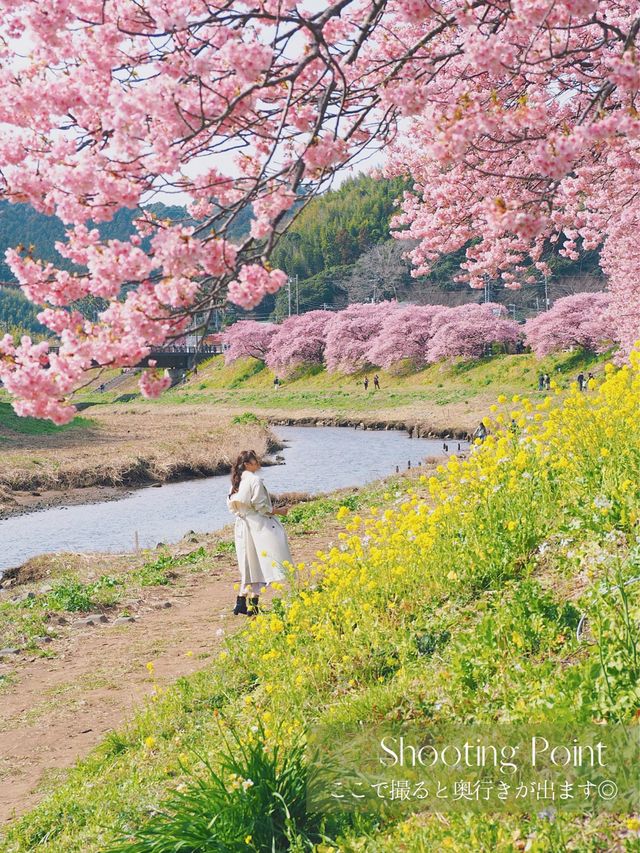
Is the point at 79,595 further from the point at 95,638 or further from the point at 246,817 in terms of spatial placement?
the point at 246,817

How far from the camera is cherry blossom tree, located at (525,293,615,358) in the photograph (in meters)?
52.4

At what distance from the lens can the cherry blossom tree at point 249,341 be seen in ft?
282

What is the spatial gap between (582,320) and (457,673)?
174ft

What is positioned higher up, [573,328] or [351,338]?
[351,338]

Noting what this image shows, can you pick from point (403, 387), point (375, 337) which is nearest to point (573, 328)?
point (403, 387)

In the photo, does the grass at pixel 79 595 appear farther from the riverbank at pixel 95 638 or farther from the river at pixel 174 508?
the river at pixel 174 508

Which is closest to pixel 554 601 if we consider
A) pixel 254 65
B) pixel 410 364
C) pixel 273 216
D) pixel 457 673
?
pixel 457 673

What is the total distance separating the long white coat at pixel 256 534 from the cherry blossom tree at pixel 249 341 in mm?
75651

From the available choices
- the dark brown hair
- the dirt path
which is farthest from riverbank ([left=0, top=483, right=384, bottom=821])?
the dark brown hair

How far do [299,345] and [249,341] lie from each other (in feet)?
31.2

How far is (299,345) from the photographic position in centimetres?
7894

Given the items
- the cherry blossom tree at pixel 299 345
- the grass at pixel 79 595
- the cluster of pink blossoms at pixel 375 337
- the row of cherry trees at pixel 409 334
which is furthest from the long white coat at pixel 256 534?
the cherry blossom tree at pixel 299 345

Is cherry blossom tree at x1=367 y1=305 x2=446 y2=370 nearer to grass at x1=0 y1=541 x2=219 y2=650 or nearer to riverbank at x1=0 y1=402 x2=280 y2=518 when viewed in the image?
riverbank at x1=0 y1=402 x2=280 y2=518

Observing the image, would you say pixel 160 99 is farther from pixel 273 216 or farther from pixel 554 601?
pixel 554 601
